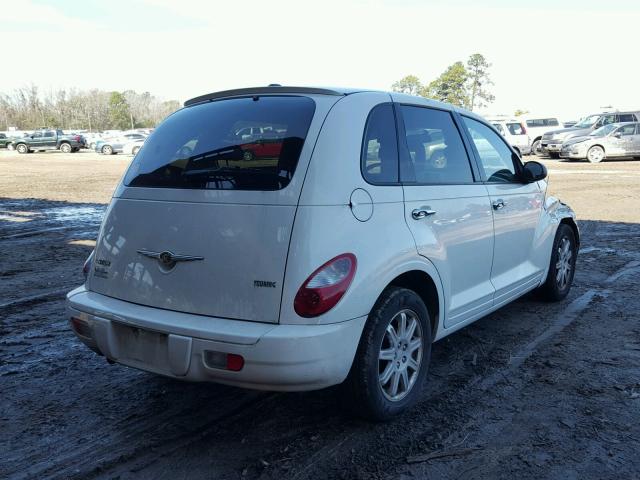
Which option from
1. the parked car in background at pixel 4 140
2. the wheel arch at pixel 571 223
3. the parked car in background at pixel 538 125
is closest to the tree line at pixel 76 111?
the parked car in background at pixel 4 140

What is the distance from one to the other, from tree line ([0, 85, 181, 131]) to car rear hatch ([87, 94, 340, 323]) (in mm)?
100473

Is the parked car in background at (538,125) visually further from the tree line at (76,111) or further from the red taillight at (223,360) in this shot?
the tree line at (76,111)

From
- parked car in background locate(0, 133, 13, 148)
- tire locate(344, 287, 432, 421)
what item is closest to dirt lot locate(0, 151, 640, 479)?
tire locate(344, 287, 432, 421)

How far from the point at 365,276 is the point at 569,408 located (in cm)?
158

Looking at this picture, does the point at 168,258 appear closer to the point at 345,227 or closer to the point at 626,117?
the point at 345,227

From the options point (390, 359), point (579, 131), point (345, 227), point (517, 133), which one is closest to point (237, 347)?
point (345, 227)

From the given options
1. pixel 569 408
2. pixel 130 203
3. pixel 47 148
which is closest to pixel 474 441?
pixel 569 408

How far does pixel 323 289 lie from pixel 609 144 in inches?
976

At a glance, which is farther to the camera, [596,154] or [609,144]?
[596,154]

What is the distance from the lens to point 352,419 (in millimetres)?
3312

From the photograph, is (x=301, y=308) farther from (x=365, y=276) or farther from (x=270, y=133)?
(x=270, y=133)

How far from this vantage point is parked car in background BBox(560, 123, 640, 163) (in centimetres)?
2416

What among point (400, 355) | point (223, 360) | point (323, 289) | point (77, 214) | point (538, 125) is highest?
point (538, 125)

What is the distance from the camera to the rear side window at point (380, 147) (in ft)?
10.5
